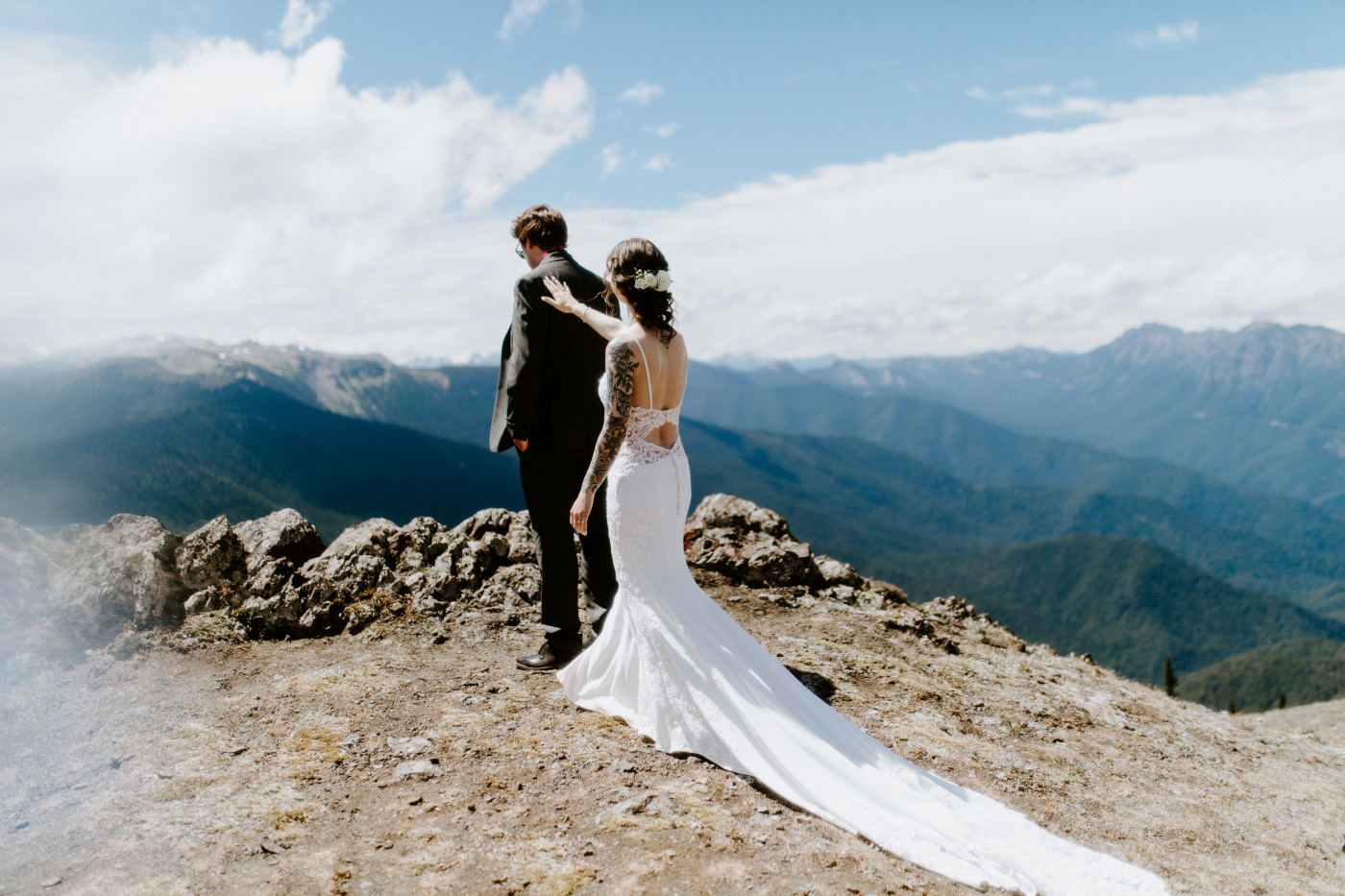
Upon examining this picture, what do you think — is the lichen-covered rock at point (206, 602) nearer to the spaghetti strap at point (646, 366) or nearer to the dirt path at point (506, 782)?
the dirt path at point (506, 782)

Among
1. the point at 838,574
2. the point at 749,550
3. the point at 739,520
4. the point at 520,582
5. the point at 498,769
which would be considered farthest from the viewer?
the point at 739,520

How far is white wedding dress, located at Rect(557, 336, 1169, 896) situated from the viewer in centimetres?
420

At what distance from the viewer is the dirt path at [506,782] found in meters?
3.91

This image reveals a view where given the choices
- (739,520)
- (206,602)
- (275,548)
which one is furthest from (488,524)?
(739,520)

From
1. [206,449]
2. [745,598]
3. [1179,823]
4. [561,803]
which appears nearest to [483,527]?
[745,598]

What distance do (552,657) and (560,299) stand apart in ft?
11.0

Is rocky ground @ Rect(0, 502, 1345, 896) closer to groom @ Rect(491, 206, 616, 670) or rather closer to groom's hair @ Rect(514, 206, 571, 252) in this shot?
groom @ Rect(491, 206, 616, 670)

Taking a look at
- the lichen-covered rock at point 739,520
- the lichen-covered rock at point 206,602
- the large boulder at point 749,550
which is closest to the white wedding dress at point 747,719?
the large boulder at point 749,550

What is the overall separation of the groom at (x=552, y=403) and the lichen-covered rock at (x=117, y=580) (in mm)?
4606

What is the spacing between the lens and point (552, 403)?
638cm

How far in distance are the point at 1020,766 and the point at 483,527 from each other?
23.6ft

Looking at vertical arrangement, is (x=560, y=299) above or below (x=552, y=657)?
above

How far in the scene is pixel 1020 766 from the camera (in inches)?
231

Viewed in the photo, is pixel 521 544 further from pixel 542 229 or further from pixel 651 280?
pixel 651 280
